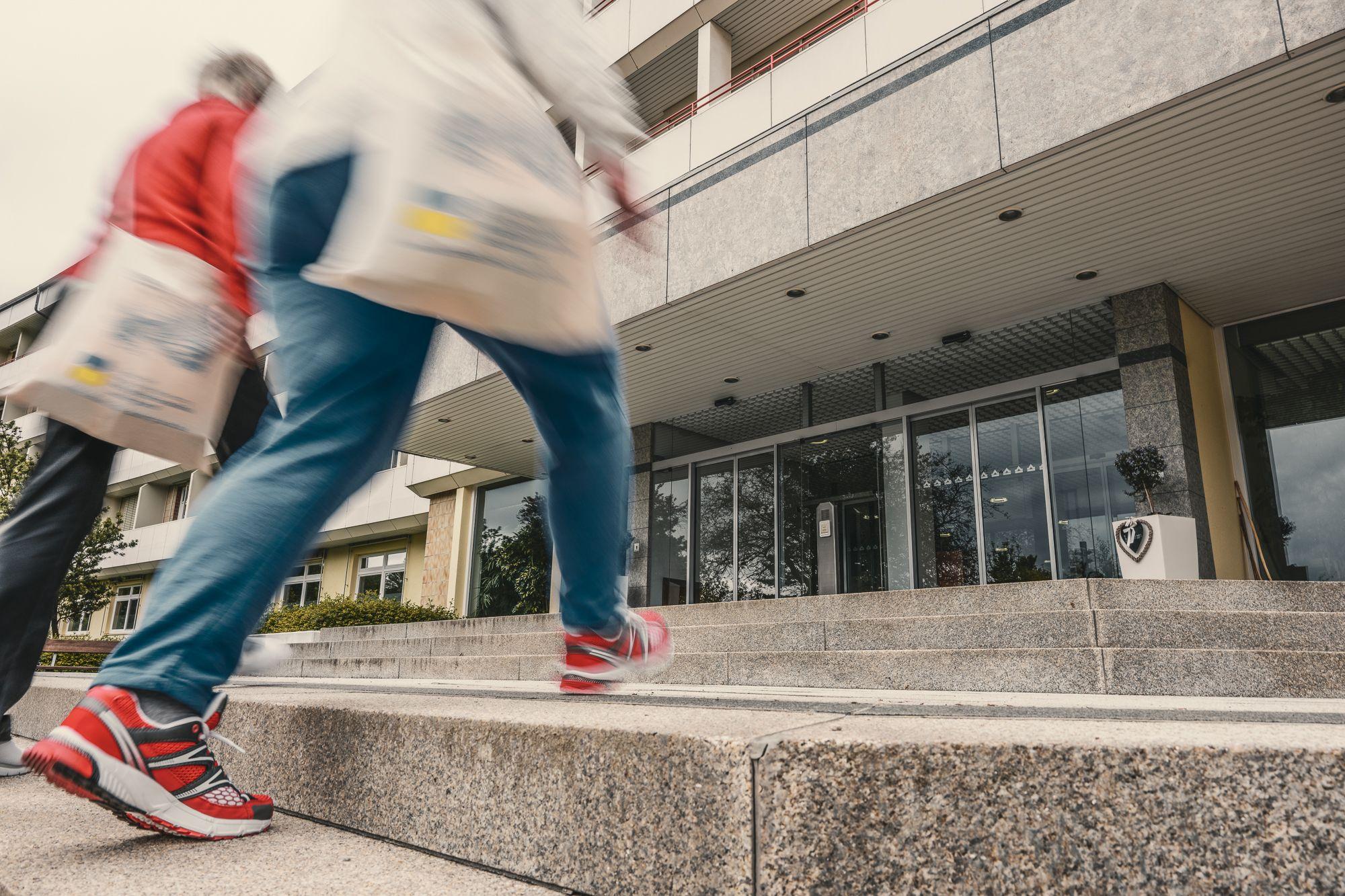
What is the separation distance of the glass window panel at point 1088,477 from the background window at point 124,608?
33.4m

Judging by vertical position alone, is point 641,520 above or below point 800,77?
below

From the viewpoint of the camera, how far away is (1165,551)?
7.55 meters

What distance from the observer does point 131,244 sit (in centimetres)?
162

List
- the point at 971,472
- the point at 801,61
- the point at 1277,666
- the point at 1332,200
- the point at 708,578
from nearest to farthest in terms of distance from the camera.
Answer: the point at 1277,666
the point at 1332,200
the point at 801,61
the point at 971,472
the point at 708,578

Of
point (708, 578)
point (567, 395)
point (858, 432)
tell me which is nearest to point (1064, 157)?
point (858, 432)

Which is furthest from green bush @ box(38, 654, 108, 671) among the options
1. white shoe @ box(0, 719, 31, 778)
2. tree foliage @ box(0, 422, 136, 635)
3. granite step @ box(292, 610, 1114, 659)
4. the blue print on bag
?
the blue print on bag

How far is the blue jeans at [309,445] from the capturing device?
1.19 meters

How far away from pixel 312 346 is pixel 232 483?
260 mm

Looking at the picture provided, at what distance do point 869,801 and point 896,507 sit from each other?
11052mm

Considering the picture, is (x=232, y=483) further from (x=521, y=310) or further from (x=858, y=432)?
(x=858, y=432)

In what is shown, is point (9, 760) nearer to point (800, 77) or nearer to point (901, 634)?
point (901, 634)

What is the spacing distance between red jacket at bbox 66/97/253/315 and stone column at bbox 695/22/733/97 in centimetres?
1113

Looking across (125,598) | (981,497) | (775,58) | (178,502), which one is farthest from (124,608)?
(981,497)

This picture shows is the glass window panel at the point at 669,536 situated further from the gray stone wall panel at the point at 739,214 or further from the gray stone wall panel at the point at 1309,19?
the gray stone wall panel at the point at 1309,19
